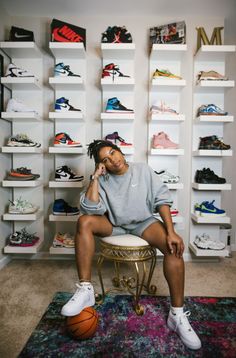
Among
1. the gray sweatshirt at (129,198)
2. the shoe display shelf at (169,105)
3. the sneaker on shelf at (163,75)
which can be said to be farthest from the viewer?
the shoe display shelf at (169,105)

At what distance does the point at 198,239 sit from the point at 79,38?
260 centimetres

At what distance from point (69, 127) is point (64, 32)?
3.29 feet

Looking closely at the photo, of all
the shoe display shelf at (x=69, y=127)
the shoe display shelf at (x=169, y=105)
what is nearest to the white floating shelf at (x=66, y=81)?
the shoe display shelf at (x=69, y=127)

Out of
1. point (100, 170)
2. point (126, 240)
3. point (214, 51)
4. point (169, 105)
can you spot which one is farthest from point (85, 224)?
point (214, 51)

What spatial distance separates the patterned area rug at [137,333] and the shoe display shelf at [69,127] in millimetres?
1080

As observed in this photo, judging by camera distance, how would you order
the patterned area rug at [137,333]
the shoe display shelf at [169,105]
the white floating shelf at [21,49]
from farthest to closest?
the shoe display shelf at [169,105]
the white floating shelf at [21,49]
the patterned area rug at [137,333]

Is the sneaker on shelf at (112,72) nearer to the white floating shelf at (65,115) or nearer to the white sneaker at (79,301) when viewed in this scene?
the white floating shelf at (65,115)

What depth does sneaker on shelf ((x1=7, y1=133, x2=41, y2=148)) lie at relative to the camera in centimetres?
271

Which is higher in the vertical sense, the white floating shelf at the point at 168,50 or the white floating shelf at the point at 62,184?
the white floating shelf at the point at 168,50

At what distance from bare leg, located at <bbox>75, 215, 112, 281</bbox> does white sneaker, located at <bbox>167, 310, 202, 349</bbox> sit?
602 millimetres

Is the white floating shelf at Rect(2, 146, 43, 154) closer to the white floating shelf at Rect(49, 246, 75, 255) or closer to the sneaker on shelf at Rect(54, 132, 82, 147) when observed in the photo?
the sneaker on shelf at Rect(54, 132, 82, 147)

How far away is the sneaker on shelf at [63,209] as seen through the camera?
2777mm

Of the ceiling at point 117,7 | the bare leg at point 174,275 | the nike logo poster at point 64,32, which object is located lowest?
the bare leg at point 174,275

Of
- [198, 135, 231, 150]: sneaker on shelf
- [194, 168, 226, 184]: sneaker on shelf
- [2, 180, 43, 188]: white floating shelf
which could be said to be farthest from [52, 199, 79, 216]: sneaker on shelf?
[198, 135, 231, 150]: sneaker on shelf
